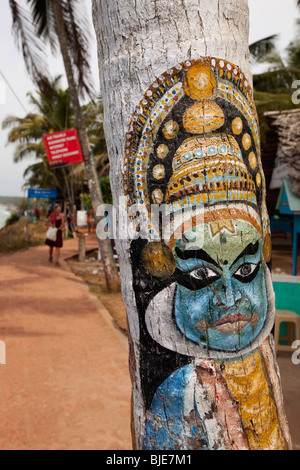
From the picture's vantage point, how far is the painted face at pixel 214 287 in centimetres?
99

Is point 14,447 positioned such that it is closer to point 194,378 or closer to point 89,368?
point 89,368

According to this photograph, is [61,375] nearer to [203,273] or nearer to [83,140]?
[203,273]

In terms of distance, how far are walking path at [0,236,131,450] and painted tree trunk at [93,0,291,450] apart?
2.27 metres

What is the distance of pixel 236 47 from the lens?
104 cm

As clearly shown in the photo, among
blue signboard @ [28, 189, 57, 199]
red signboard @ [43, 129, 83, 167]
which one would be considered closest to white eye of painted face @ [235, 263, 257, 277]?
red signboard @ [43, 129, 83, 167]

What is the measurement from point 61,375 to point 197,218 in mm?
3670

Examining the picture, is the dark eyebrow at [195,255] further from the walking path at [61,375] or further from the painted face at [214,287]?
the walking path at [61,375]

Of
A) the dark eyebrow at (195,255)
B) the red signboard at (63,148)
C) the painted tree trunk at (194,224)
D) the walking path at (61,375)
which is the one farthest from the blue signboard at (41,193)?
the dark eyebrow at (195,255)

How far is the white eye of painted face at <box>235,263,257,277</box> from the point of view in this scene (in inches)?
39.9

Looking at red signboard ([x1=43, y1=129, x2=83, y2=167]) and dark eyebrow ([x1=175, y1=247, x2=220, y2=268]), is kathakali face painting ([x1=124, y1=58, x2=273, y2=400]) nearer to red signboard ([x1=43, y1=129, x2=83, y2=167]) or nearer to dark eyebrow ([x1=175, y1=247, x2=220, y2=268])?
dark eyebrow ([x1=175, y1=247, x2=220, y2=268])

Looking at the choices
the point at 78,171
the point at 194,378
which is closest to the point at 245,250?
the point at 194,378

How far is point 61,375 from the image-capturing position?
13.6 feet

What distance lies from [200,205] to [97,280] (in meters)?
8.05

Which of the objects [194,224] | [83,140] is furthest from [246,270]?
[83,140]
